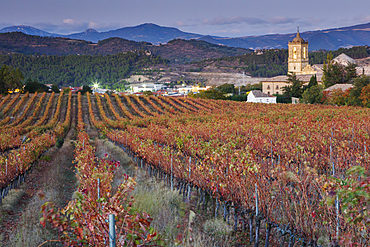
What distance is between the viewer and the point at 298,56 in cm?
11675

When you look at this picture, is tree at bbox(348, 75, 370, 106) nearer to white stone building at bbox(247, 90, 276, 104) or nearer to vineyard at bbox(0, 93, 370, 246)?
white stone building at bbox(247, 90, 276, 104)

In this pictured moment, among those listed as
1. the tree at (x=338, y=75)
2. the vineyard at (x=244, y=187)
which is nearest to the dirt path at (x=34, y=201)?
the vineyard at (x=244, y=187)

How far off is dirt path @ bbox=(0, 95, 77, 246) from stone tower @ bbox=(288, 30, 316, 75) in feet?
364

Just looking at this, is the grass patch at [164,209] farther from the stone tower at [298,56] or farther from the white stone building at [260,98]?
the stone tower at [298,56]

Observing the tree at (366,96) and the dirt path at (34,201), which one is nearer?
the dirt path at (34,201)

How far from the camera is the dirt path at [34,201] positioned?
6859mm

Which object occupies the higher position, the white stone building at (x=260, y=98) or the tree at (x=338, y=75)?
the tree at (x=338, y=75)

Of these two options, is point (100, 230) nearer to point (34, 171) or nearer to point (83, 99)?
point (34, 171)

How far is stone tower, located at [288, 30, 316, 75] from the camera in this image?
115 meters

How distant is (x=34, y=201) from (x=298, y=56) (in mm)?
120381

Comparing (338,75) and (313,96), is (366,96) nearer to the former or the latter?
(313,96)

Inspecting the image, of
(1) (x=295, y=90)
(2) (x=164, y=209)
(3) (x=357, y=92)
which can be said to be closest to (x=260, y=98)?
(1) (x=295, y=90)

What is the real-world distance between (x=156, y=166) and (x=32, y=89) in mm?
64301

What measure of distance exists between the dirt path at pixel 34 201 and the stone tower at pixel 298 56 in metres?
111
